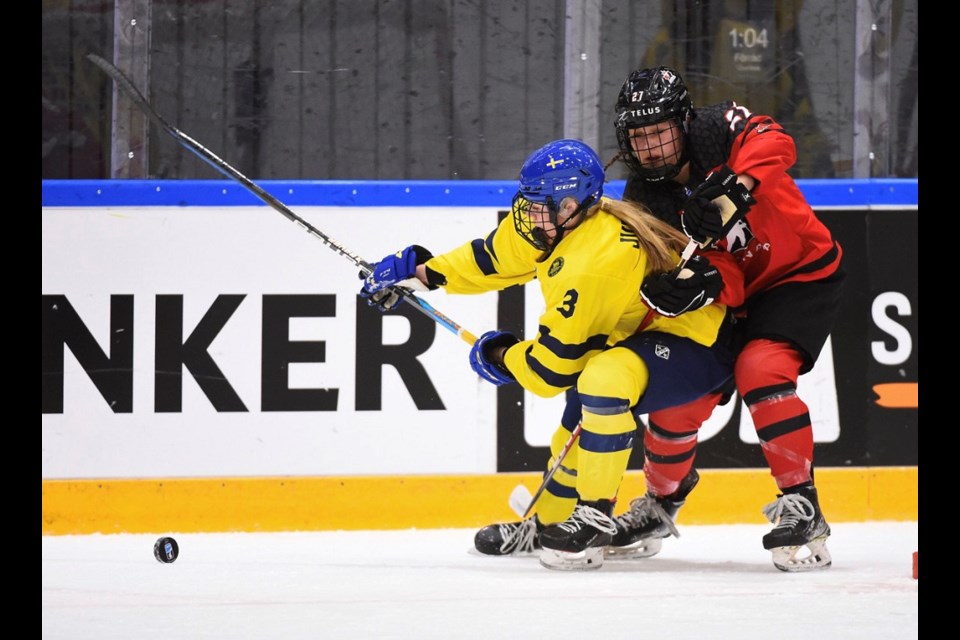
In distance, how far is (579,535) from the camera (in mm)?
3062

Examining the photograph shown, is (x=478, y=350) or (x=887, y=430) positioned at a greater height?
(x=478, y=350)

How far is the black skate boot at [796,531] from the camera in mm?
3051

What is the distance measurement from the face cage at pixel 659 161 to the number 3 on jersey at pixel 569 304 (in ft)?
1.34

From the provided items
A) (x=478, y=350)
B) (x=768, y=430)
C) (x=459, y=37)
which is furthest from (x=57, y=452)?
(x=768, y=430)

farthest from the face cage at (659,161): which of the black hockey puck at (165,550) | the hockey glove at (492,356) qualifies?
the black hockey puck at (165,550)

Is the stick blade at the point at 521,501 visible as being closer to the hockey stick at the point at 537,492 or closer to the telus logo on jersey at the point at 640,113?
the hockey stick at the point at 537,492

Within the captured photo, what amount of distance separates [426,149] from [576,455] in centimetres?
→ 115

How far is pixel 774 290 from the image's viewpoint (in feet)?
10.6

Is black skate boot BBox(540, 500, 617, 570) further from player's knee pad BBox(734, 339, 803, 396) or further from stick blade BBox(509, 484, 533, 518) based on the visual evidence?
player's knee pad BBox(734, 339, 803, 396)

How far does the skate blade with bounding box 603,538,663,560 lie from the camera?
3.36m

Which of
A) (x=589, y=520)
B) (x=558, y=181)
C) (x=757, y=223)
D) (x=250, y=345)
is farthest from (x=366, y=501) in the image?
(x=757, y=223)

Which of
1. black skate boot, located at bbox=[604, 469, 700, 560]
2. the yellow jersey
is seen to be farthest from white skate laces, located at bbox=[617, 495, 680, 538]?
the yellow jersey

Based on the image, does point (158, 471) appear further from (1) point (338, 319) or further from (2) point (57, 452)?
(1) point (338, 319)
